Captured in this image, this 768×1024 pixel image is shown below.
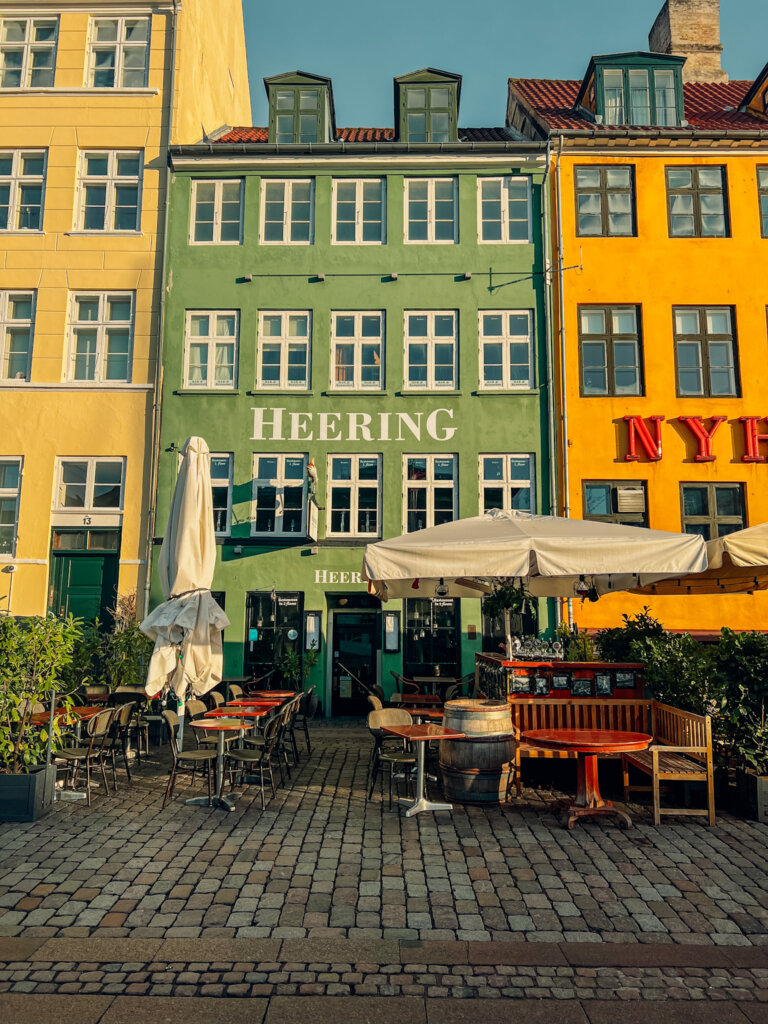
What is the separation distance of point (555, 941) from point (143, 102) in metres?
20.4

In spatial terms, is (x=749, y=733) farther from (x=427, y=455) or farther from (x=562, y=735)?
(x=427, y=455)

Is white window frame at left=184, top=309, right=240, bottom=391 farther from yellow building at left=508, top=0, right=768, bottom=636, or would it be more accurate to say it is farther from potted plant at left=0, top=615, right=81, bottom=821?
potted plant at left=0, top=615, right=81, bottom=821

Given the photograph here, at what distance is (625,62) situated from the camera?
792 inches

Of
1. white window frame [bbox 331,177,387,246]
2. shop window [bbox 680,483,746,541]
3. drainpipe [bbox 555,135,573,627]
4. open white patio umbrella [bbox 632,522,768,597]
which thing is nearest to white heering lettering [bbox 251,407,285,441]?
white window frame [bbox 331,177,387,246]

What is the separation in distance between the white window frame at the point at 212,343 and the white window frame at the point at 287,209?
198 centimetres

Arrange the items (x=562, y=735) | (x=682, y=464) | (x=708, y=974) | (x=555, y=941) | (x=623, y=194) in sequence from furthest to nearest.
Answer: (x=623, y=194) → (x=682, y=464) → (x=562, y=735) → (x=555, y=941) → (x=708, y=974)

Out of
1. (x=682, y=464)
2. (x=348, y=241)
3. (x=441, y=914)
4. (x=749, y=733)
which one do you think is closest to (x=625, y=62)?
(x=348, y=241)

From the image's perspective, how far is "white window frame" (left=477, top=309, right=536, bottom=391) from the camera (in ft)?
60.0

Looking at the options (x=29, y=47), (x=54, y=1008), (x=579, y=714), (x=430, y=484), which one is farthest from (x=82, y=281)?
(x=54, y=1008)

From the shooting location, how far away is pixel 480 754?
841 centimetres

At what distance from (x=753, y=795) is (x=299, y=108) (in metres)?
18.8

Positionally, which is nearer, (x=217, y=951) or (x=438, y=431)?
(x=217, y=951)

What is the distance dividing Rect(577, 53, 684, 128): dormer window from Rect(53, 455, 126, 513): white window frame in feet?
47.9

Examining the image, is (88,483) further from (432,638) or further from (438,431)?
(432,638)
